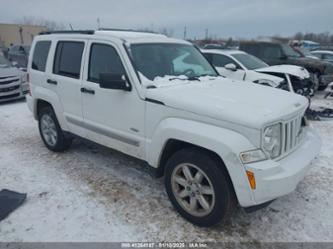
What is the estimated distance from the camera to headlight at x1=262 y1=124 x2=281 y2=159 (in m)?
2.66

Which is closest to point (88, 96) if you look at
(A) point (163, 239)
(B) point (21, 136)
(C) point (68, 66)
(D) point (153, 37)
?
(C) point (68, 66)

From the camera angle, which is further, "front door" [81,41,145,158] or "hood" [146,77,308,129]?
"front door" [81,41,145,158]

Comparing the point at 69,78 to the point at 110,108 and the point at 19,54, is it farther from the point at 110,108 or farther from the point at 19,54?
the point at 19,54

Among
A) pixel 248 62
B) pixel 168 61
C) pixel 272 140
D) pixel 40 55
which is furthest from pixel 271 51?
pixel 272 140

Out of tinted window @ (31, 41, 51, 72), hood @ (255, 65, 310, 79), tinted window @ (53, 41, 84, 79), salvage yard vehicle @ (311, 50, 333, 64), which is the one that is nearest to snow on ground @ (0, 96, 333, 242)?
tinted window @ (53, 41, 84, 79)

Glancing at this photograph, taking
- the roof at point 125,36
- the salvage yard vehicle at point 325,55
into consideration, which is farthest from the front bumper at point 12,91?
the salvage yard vehicle at point 325,55

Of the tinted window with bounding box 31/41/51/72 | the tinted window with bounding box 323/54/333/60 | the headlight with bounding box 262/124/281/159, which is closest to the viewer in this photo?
the headlight with bounding box 262/124/281/159

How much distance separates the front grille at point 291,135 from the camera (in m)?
2.88

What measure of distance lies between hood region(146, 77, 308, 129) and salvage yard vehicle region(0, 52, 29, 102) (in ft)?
24.5

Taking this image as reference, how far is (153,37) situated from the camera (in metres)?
4.15

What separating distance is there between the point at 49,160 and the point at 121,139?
182 centimetres

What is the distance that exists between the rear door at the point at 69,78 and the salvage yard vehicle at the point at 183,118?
0.05ft

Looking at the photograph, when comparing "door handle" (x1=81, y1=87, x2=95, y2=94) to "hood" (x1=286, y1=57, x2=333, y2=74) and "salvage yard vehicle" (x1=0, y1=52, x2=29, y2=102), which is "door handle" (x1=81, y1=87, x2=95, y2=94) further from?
"hood" (x1=286, y1=57, x2=333, y2=74)

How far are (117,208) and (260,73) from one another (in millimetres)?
6445
